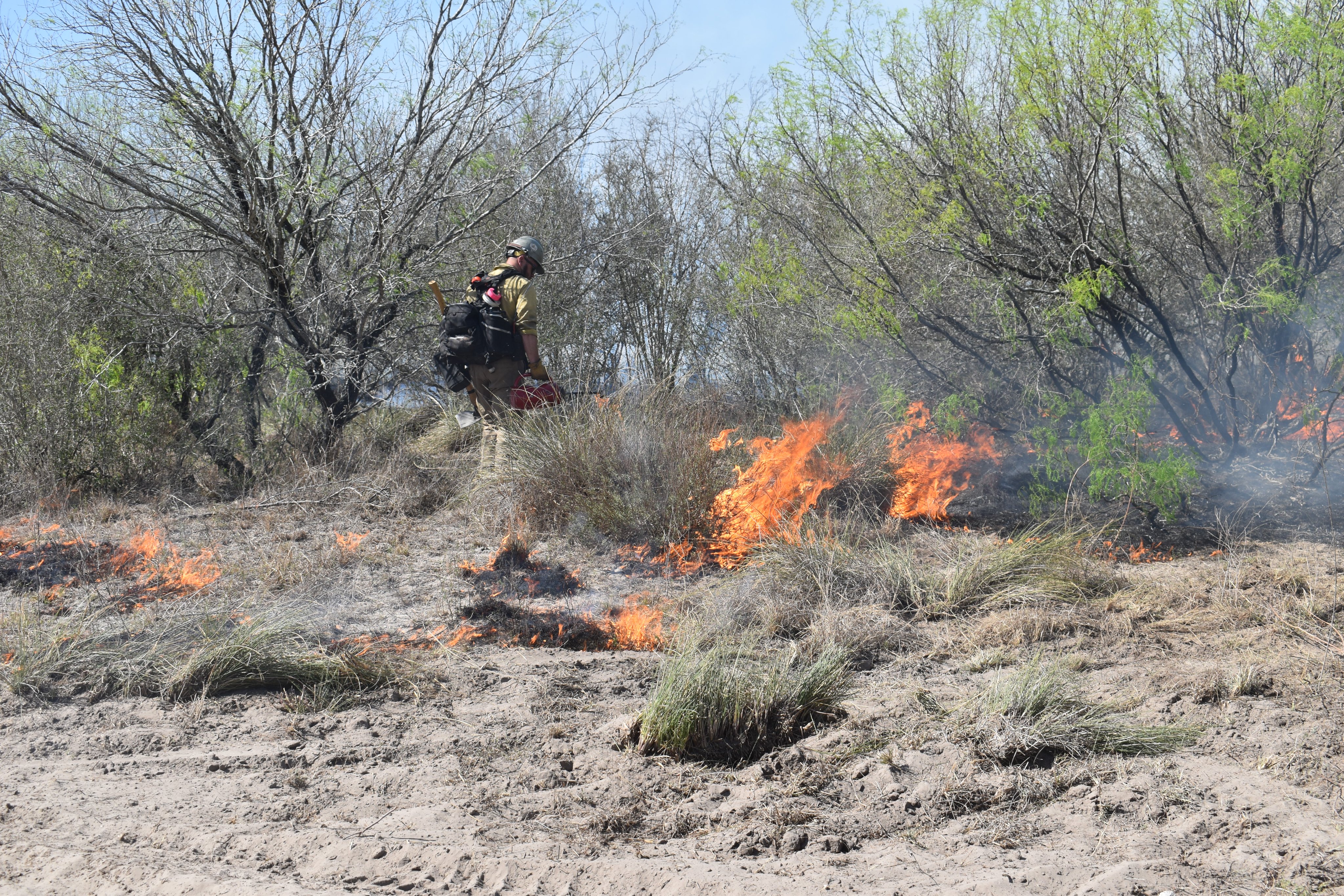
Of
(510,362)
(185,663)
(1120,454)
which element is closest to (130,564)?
(185,663)

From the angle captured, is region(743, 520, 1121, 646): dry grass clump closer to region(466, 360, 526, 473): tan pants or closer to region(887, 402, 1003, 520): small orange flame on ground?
region(887, 402, 1003, 520): small orange flame on ground

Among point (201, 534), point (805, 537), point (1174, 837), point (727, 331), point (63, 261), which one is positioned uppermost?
point (63, 261)

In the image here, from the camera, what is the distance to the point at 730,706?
323cm

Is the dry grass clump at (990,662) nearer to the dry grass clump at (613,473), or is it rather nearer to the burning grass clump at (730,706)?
the burning grass clump at (730,706)

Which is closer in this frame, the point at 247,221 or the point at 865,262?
the point at 865,262

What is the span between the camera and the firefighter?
680cm

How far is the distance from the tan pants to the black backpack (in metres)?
0.12

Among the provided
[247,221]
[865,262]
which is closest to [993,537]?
[865,262]

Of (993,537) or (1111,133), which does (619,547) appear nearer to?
(993,537)

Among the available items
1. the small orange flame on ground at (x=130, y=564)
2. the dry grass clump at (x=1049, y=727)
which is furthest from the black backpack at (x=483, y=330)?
the dry grass clump at (x=1049, y=727)

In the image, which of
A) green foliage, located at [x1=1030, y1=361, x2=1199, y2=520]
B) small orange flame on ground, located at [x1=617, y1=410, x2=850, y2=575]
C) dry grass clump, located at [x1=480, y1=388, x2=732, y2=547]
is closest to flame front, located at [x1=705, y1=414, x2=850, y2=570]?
small orange flame on ground, located at [x1=617, y1=410, x2=850, y2=575]

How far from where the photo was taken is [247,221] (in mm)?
7207

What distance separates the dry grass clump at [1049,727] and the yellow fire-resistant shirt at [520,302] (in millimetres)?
4473

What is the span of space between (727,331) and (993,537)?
4.54m
